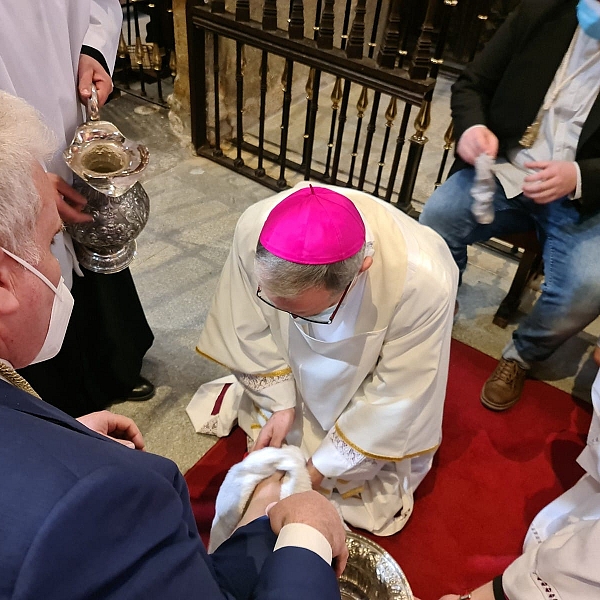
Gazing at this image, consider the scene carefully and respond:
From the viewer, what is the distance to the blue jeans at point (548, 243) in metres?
2.00

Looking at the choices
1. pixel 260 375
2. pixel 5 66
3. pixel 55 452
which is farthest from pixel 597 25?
pixel 55 452

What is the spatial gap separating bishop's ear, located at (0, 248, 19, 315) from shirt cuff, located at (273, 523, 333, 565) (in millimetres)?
610

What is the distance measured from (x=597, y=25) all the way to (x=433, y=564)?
1.75 metres

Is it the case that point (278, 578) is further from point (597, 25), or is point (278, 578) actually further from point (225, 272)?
point (597, 25)

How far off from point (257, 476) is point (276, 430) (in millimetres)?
199

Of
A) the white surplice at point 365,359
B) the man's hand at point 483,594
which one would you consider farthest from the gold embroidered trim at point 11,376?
the man's hand at point 483,594

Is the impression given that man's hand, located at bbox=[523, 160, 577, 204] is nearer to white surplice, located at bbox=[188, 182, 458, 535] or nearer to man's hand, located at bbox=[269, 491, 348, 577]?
white surplice, located at bbox=[188, 182, 458, 535]

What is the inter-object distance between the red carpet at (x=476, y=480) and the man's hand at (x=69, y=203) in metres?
1.02

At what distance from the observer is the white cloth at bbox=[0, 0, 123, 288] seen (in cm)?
117

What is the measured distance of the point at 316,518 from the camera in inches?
42.7

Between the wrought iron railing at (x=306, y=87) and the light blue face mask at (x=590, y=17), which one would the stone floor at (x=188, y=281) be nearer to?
the wrought iron railing at (x=306, y=87)

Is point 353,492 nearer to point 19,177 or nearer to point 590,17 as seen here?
point 19,177

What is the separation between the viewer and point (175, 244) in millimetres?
2902

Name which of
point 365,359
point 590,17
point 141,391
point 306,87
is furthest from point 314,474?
point 306,87
